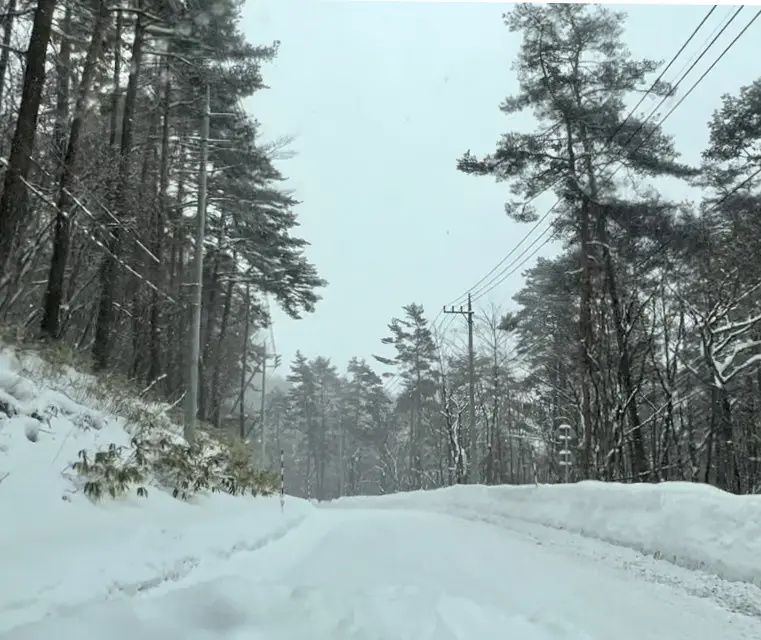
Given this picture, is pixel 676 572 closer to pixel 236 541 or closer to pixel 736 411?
pixel 236 541

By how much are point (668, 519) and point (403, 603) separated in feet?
16.4

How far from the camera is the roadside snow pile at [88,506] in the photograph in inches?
152

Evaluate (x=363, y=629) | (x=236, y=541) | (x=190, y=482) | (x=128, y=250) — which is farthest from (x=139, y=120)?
(x=363, y=629)

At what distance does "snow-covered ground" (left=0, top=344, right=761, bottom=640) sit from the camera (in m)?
3.59

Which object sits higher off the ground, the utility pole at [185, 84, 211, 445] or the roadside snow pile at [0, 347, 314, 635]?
the utility pole at [185, 84, 211, 445]

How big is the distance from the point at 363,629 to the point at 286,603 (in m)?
0.57

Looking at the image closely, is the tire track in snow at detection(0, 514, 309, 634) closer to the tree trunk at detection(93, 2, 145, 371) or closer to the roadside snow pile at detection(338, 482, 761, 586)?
the roadside snow pile at detection(338, 482, 761, 586)

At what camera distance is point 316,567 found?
20.3 feet

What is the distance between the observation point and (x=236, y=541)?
691 centimetres

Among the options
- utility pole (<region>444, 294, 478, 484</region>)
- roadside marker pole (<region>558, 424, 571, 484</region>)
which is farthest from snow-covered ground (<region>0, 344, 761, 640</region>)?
utility pole (<region>444, 294, 478, 484</region>)

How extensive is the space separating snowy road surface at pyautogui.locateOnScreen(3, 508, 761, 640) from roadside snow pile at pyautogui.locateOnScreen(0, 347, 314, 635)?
8.7 inches

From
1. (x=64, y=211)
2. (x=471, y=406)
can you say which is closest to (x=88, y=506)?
(x=64, y=211)

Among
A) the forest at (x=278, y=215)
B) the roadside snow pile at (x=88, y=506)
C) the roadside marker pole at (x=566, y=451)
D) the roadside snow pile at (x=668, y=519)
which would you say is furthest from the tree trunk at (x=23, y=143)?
the roadside marker pole at (x=566, y=451)

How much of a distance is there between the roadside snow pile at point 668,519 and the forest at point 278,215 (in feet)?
17.7
